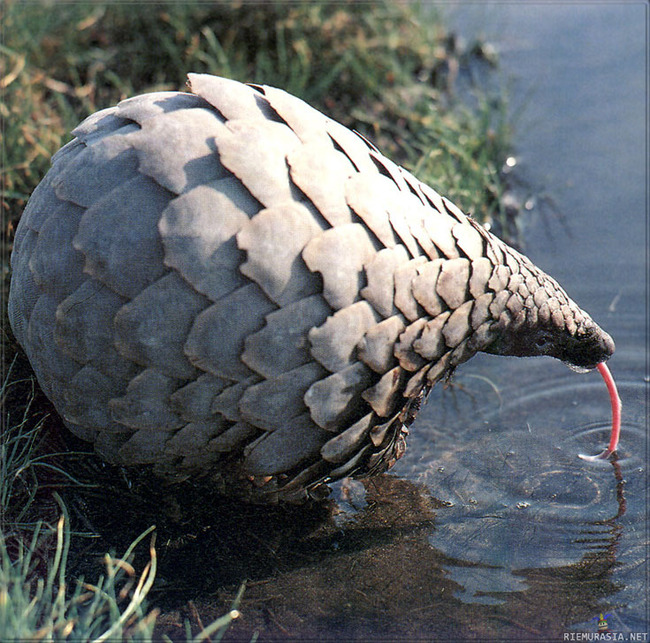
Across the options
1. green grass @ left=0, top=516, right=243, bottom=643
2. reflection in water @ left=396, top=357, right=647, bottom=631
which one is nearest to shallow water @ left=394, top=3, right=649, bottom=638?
reflection in water @ left=396, top=357, right=647, bottom=631

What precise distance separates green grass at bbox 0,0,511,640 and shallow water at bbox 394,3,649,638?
0.30m

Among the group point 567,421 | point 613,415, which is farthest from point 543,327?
point 567,421

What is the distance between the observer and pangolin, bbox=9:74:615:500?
5.67 ft

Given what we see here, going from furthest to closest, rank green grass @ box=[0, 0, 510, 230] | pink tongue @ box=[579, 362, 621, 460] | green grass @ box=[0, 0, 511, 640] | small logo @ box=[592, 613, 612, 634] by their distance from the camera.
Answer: green grass @ box=[0, 0, 510, 230], green grass @ box=[0, 0, 511, 640], pink tongue @ box=[579, 362, 621, 460], small logo @ box=[592, 613, 612, 634]

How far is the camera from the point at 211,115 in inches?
71.9

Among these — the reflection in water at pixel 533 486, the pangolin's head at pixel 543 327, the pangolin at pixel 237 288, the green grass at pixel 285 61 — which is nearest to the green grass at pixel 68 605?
the pangolin at pixel 237 288

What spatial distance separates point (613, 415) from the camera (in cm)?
233

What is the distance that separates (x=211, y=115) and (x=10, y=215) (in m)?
1.32

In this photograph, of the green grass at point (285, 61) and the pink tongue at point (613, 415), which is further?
the green grass at point (285, 61)

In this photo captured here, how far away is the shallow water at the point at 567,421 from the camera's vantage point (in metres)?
1.99

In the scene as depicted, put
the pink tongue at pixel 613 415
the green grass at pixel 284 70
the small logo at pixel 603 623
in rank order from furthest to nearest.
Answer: the green grass at pixel 284 70 < the pink tongue at pixel 613 415 < the small logo at pixel 603 623

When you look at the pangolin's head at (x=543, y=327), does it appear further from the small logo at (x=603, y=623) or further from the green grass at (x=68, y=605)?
the green grass at (x=68, y=605)

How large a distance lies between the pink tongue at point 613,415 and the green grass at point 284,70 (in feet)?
3.58

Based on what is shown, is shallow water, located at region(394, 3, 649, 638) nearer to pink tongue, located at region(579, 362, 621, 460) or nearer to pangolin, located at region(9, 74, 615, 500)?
pink tongue, located at region(579, 362, 621, 460)
